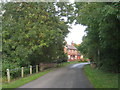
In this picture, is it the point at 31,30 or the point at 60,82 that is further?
the point at 31,30

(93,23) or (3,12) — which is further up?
(3,12)

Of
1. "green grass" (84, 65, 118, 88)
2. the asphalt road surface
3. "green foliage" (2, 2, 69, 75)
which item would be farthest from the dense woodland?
the asphalt road surface

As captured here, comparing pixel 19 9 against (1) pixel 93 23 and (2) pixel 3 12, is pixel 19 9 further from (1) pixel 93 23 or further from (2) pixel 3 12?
(1) pixel 93 23

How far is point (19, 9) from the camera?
13.8 metres

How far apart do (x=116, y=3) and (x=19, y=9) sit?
9.54 meters

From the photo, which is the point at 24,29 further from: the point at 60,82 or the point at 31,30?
the point at 60,82

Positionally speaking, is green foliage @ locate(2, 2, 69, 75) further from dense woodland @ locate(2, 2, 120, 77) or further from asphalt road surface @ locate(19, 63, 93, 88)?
asphalt road surface @ locate(19, 63, 93, 88)

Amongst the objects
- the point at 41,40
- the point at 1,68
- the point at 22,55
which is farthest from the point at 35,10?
the point at 1,68

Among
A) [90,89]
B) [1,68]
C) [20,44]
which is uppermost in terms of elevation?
[20,44]

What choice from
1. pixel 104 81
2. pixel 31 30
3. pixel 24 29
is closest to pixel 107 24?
pixel 104 81

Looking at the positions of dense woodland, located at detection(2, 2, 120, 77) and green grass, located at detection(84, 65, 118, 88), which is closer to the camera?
green grass, located at detection(84, 65, 118, 88)

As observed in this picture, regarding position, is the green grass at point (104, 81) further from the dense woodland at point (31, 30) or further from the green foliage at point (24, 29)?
the green foliage at point (24, 29)

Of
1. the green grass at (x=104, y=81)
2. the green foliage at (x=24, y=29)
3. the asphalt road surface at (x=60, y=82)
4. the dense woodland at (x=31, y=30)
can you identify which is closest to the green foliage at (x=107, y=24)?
the dense woodland at (x=31, y=30)

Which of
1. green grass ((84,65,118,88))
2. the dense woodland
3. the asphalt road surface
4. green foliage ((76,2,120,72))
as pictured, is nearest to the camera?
green foliage ((76,2,120,72))
